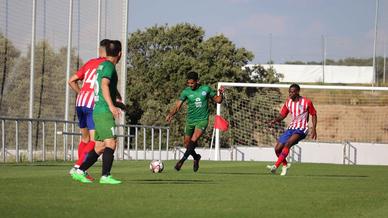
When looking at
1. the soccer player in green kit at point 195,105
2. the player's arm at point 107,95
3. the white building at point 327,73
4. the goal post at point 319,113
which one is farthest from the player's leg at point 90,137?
the white building at point 327,73

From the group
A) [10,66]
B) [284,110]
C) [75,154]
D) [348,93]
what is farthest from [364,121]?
[284,110]

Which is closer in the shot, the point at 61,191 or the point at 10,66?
the point at 61,191

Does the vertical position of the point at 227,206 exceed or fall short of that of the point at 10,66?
it falls short

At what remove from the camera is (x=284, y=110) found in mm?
22078

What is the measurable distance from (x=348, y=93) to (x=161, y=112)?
15.1m

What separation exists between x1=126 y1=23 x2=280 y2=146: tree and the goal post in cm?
429

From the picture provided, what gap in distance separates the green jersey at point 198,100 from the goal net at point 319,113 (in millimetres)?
17835

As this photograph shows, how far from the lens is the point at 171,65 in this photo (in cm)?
6391

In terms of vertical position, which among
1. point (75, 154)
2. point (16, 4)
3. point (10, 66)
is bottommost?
point (75, 154)

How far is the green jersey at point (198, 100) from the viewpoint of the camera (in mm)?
22234

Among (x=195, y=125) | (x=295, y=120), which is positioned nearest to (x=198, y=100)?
(x=195, y=125)

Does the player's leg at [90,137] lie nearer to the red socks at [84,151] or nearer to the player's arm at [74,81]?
the red socks at [84,151]

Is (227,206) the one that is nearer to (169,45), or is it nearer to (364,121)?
(364,121)

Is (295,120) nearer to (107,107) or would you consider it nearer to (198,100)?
(198,100)
